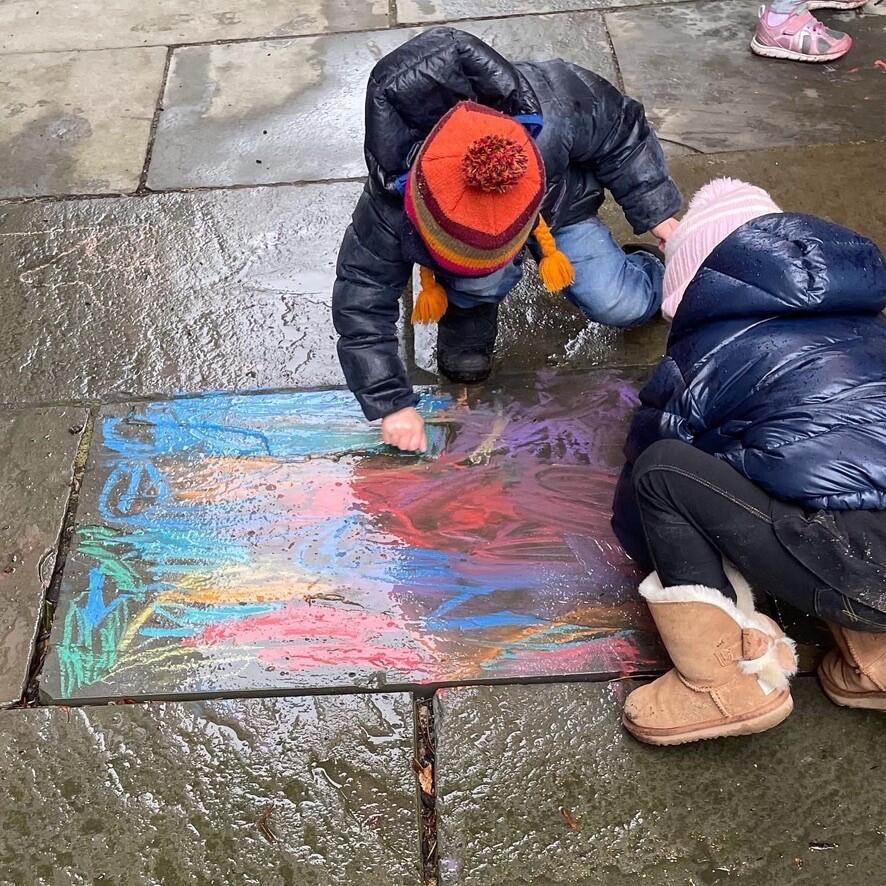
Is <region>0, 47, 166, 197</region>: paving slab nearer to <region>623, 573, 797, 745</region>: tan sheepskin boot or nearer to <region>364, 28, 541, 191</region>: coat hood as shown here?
<region>364, 28, 541, 191</region>: coat hood

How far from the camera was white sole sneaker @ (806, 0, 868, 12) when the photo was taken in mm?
2984

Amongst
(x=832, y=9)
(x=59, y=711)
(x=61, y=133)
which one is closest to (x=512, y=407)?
(x=59, y=711)

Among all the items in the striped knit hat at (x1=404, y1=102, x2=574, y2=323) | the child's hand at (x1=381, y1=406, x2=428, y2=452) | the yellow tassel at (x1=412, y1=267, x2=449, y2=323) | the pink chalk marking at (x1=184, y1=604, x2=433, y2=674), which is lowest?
the pink chalk marking at (x1=184, y1=604, x2=433, y2=674)

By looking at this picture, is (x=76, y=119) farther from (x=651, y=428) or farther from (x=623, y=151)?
(x=651, y=428)

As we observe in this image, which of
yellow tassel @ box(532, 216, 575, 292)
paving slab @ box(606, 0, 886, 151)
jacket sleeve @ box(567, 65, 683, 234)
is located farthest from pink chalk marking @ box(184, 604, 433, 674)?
paving slab @ box(606, 0, 886, 151)

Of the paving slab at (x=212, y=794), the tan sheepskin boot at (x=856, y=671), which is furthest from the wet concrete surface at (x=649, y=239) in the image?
the paving slab at (x=212, y=794)

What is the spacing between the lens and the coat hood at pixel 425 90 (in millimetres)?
1528

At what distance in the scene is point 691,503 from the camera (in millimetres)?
1396

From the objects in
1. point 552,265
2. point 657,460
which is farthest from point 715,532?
point 552,265

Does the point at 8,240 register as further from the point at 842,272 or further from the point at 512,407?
the point at 842,272

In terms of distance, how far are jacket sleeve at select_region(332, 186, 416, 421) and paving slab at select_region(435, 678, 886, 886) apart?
0.64 meters

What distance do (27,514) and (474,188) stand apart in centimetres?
125

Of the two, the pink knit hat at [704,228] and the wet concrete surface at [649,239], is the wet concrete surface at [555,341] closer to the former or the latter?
the wet concrete surface at [649,239]

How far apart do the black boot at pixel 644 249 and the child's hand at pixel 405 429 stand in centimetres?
76
